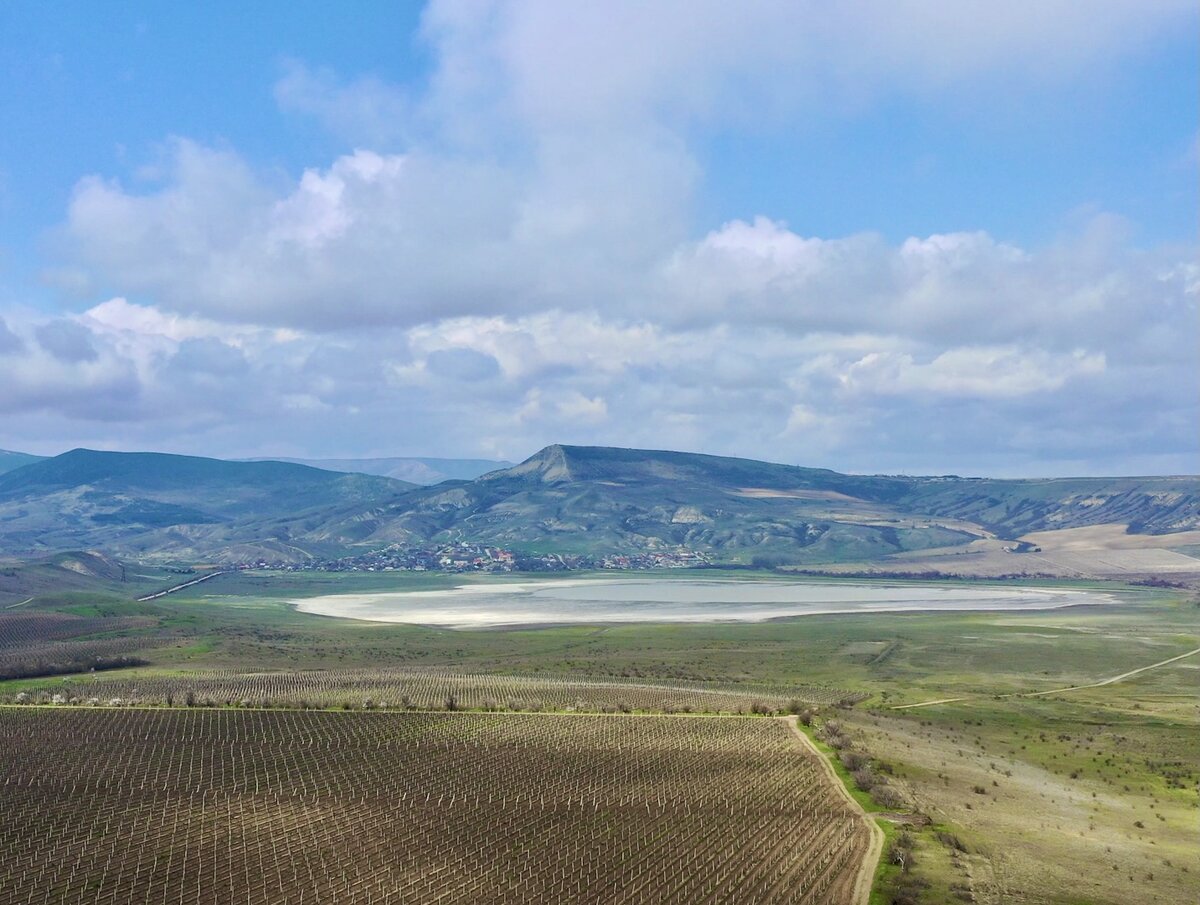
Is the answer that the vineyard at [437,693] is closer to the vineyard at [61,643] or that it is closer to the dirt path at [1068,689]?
the dirt path at [1068,689]

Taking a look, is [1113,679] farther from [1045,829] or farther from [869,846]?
[869,846]

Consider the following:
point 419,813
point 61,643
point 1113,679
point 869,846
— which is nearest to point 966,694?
point 1113,679

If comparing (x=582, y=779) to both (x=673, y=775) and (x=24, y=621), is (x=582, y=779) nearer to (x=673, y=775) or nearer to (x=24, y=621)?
(x=673, y=775)

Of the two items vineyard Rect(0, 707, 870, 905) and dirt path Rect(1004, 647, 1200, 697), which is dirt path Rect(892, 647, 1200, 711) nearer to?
dirt path Rect(1004, 647, 1200, 697)

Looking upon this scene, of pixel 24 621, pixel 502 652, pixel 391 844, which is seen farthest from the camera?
pixel 24 621

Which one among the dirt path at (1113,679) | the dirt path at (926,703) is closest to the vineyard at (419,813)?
the dirt path at (926,703)

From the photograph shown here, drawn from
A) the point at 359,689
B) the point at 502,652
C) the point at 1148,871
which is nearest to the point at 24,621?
the point at 502,652

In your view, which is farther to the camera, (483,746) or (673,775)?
(483,746)

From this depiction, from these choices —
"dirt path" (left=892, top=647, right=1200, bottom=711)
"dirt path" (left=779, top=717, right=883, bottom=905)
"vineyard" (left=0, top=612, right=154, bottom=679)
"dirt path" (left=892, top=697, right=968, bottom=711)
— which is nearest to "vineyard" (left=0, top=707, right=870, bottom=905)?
"dirt path" (left=779, top=717, right=883, bottom=905)
